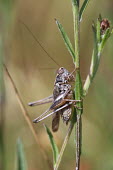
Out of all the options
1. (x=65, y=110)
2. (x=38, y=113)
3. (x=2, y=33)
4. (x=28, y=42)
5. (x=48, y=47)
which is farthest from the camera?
(x=48, y=47)

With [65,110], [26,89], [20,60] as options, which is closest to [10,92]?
[26,89]

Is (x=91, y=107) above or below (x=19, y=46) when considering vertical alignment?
below

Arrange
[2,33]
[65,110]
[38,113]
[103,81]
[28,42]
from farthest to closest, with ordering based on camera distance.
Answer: [28,42]
[38,113]
[103,81]
[2,33]
[65,110]

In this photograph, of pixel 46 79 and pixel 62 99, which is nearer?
pixel 62 99

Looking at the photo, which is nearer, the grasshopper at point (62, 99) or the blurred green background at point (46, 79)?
the grasshopper at point (62, 99)

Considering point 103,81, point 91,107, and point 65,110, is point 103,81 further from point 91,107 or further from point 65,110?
point 65,110

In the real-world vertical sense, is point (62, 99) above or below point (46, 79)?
above

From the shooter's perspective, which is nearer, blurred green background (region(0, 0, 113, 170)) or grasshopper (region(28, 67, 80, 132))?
grasshopper (region(28, 67, 80, 132))

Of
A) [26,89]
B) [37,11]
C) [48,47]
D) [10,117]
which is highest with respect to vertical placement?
[37,11]
